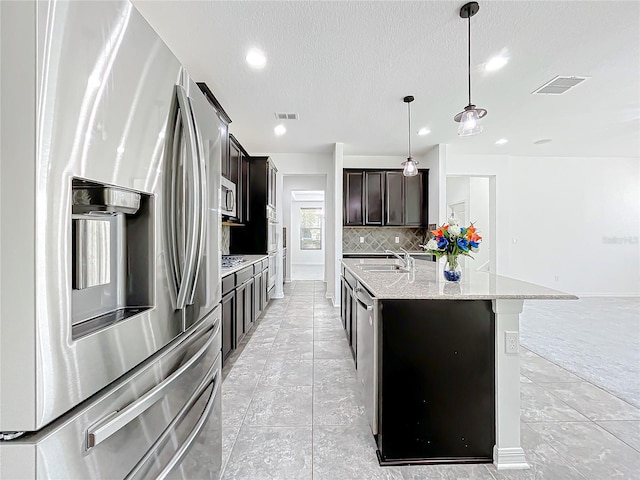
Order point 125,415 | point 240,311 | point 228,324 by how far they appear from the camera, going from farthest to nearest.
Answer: point 240,311 → point 228,324 → point 125,415

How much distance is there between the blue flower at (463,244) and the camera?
1.90 meters

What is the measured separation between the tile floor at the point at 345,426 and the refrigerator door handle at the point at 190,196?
1.21 meters

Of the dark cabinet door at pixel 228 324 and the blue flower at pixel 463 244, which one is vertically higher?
the blue flower at pixel 463 244

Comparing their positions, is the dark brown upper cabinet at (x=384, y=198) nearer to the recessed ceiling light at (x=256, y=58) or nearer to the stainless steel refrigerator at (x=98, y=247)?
the recessed ceiling light at (x=256, y=58)

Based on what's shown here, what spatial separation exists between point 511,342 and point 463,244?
595 millimetres

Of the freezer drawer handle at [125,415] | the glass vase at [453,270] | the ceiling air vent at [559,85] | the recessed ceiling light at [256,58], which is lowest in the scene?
the freezer drawer handle at [125,415]

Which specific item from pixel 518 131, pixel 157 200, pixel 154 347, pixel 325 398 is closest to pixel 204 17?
pixel 157 200

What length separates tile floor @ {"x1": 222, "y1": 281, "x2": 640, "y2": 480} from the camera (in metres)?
1.61

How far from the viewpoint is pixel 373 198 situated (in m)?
5.95

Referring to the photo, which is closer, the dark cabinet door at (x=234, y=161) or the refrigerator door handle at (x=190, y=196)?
the refrigerator door handle at (x=190, y=196)

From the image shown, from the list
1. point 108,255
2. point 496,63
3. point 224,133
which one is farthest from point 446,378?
point 224,133

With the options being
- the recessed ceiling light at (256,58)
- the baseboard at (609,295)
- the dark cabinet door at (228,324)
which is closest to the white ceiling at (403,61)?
the recessed ceiling light at (256,58)

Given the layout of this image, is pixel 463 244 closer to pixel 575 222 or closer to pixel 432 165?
pixel 432 165

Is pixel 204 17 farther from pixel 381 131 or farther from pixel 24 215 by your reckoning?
pixel 381 131
